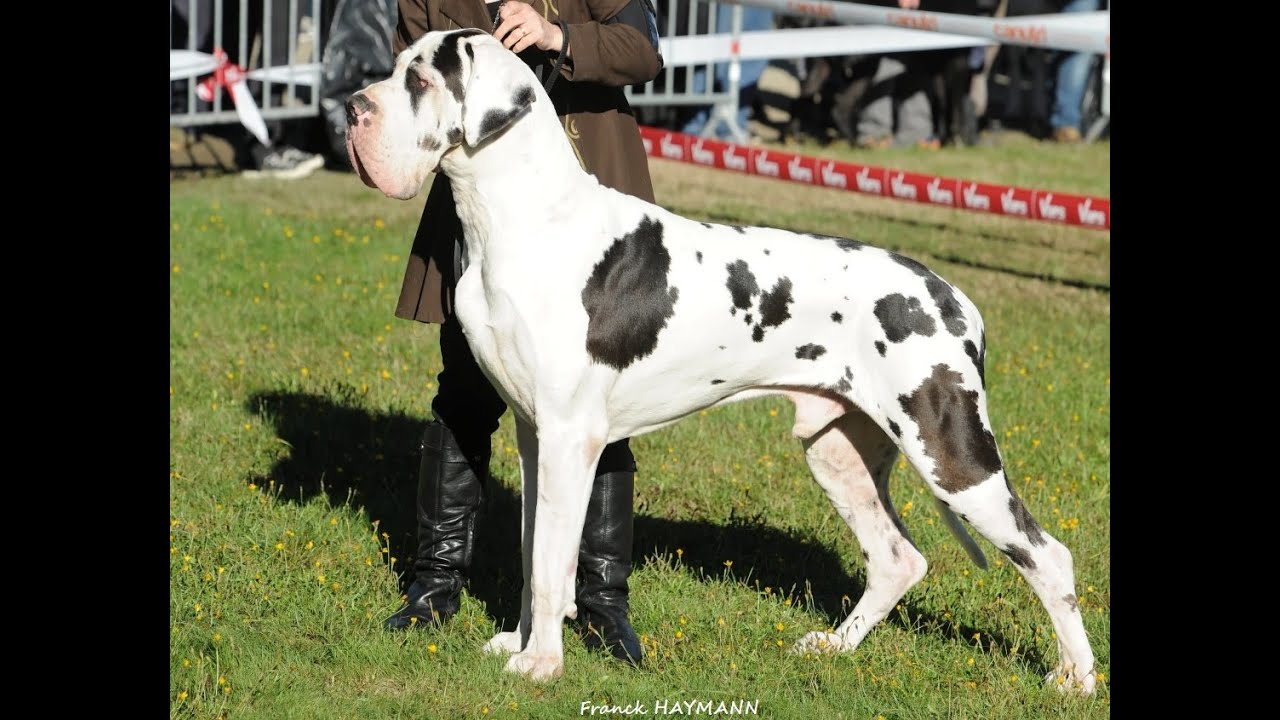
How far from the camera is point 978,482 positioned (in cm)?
426

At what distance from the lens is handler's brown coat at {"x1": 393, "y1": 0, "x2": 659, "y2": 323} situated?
4.30 metres

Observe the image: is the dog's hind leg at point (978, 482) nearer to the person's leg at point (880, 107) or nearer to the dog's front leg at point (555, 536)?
the dog's front leg at point (555, 536)

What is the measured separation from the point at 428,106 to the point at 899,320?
148 cm

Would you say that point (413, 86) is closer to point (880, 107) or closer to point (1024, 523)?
point (1024, 523)

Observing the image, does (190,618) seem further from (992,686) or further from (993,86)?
(993,86)

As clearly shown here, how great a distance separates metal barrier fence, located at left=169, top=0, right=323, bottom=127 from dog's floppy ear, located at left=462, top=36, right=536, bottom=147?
936 cm

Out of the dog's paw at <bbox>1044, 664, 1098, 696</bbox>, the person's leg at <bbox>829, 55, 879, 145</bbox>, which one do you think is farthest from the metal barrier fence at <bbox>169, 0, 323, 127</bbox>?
the dog's paw at <bbox>1044, 664, 1098, 696</bbox>

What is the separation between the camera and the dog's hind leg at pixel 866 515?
469cm

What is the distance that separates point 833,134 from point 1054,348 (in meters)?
8.19

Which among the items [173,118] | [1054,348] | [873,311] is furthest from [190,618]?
[173,118]

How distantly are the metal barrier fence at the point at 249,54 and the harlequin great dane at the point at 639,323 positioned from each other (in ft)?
30.6

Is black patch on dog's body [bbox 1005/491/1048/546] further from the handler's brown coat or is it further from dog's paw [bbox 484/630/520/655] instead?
dog's paw [bbox 484/630/520/655]

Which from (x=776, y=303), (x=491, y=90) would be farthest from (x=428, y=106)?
(x=776, y=303)

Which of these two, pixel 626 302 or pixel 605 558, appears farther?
pixel 605 558
